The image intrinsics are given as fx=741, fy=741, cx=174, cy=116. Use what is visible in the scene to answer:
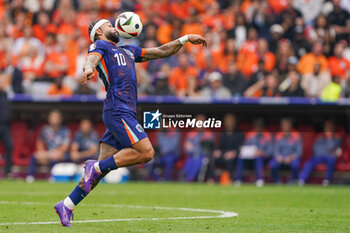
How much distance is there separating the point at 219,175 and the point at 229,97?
1960 millimetres

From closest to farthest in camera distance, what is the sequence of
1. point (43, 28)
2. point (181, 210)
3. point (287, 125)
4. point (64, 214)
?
1. point (64, 214)
2. point (181, 210)
3. point (287, 125)
4. point (43, 28)

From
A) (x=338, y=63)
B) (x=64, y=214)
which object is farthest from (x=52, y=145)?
(x=64, y=214)

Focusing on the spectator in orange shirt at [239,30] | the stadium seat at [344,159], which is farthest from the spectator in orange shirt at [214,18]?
the stadium seat at [344,159]

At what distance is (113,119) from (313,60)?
12077 mm

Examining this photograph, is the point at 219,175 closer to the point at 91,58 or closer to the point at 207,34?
the point at 207,34

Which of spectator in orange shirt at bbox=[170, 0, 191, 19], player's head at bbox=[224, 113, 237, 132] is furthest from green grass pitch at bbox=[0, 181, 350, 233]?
spectator in orange shirt at bbox=[170, 0, 191, 19]

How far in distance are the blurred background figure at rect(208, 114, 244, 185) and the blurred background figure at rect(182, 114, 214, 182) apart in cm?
23

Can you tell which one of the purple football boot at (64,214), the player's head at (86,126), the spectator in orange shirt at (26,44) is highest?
the spectator in orange shirt at (26,44)

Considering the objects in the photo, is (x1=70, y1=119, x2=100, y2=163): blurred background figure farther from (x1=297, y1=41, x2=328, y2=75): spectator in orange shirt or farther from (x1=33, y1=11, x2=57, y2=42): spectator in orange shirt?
(x1=297, y1=41, x2=328, y2=75): spectator in orange shirt

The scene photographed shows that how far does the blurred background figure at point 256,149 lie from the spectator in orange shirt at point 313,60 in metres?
2.18

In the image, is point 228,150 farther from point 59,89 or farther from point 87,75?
point 87,75

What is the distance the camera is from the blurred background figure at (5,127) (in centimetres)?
1755

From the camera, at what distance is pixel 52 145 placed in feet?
59.8

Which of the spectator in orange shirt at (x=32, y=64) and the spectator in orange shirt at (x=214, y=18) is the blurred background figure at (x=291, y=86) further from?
the spectator in orange shirt at (x=32, y=64)
